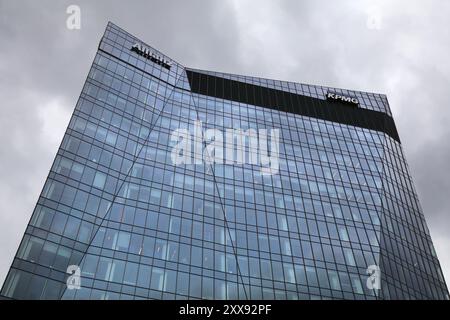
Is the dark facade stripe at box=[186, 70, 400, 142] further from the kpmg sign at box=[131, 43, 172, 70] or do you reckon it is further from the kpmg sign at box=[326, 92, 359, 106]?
the kpmg sign at box=[131, 43, 172, 70]

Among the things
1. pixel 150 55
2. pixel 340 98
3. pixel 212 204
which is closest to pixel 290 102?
pixel 340 98

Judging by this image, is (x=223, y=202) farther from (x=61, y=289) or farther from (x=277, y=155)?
(x=61, y=289)

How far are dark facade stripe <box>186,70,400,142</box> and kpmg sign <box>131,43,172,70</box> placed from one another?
445 cm

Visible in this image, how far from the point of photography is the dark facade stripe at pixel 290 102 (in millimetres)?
86562

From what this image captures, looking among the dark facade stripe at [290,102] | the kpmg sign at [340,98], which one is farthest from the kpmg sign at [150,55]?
the kpmg sign at [340,98]

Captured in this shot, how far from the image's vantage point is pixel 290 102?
89438 millimetres

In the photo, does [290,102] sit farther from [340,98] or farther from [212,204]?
[212,204]

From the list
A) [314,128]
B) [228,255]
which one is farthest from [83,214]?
[314,128]

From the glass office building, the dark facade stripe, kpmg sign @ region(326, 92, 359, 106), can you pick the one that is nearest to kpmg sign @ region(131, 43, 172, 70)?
the glass office building

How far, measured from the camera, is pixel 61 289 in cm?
4606

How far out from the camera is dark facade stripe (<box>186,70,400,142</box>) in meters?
86.6

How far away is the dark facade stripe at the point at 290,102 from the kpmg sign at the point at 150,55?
4.45m

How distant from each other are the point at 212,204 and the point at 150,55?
3547 cm
